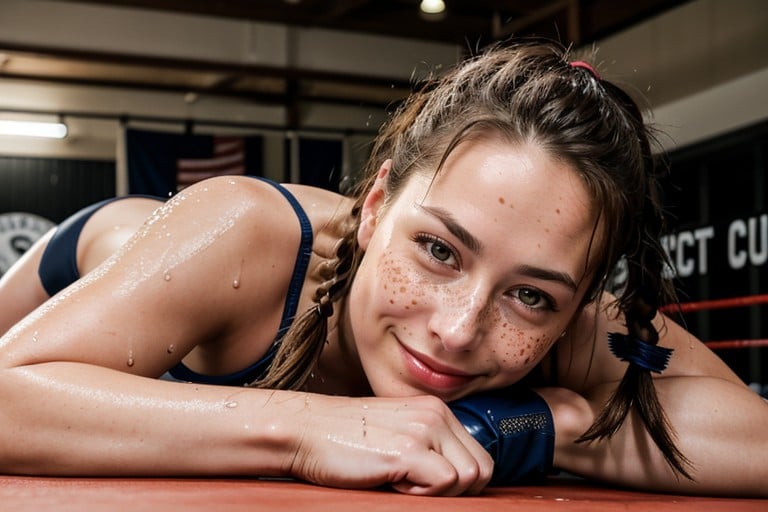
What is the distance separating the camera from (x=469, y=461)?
1.06 meters

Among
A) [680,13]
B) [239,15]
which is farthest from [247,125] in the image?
[680,13]

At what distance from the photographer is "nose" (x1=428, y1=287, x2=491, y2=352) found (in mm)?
1118

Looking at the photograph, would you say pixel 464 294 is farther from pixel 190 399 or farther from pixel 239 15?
pixel 239 15

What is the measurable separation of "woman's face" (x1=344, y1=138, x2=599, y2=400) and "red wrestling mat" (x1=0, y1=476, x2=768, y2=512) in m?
0.17

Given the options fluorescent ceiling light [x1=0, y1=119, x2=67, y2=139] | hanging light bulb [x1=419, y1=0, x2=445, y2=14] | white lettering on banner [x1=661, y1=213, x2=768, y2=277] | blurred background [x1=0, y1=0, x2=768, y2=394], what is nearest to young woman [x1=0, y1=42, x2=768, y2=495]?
white lettering on banner [x1=661, y1=213, x2=768, y2=277]

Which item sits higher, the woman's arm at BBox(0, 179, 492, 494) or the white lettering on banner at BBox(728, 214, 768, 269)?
the white lettering on banner at BBox(728, 214, 768, 269)

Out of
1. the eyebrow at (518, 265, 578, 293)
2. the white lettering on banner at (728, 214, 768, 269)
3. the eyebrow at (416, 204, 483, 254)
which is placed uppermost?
the white lettering on banner at (728, 214, 768, 269)

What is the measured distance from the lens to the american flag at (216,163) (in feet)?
24.8

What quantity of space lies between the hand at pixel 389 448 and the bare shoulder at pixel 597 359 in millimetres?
386

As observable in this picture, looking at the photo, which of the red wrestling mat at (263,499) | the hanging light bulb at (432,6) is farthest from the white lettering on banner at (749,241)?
the red wrestling mat at (263,499)

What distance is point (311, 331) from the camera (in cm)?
134

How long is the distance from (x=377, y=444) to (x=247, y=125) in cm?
715

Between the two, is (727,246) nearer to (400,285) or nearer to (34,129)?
(400,285)

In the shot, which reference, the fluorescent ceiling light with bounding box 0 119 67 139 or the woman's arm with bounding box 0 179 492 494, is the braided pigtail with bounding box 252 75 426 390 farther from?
the fluorescent ceiling light with bounding box 0 119 67 139
